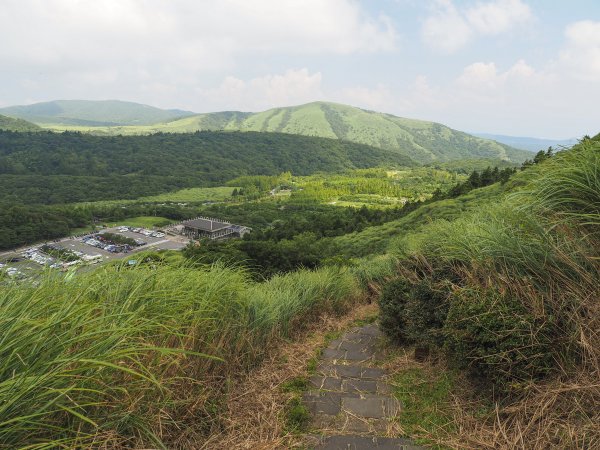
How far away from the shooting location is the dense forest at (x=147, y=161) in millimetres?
102062

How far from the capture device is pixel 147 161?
443ft

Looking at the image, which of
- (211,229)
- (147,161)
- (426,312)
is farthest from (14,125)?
(426,312)

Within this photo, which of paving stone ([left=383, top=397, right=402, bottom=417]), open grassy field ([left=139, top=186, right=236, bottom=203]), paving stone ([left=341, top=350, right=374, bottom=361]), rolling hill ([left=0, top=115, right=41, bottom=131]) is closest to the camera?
paving stone ([left=383, top=397, right=402, bottom=417])

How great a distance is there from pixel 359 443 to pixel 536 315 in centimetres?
138

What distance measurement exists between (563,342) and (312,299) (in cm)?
300

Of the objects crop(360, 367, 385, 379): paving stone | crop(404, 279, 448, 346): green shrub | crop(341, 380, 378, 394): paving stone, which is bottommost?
crop(360, 367, 385, 379): paving stone

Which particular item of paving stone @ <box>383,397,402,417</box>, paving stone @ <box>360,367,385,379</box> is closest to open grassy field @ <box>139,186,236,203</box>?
paving stone @ <box>360,367,385,379</box>

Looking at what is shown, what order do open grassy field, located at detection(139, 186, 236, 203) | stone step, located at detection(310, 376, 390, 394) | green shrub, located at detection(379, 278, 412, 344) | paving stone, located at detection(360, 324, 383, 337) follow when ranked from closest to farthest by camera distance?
1. stone step, located at detection(310, 376, 390, 394)
2. green shrub, located at detection(379, 278, 412, 344)
3. paving stone, located at detection(360, 324, 383, 337)
4. open grassy field, located at detection(139, 186, 236, 203)

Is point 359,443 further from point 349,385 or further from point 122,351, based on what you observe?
point 122,351

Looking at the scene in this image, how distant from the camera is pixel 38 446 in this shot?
4.11ft

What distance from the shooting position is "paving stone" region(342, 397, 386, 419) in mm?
2453

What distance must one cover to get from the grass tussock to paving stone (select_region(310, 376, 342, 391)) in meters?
0.95

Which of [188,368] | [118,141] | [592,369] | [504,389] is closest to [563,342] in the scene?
[592,369]

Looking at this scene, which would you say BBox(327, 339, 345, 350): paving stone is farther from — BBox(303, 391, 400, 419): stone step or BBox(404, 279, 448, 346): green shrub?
BBox(303, 391, 400, 419): stone step
